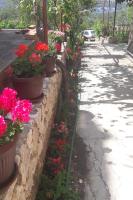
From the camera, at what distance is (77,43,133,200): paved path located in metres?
3.89

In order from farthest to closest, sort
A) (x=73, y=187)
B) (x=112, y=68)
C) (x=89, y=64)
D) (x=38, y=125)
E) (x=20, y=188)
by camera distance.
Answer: (x=89, y=64), (x=112, y=68), (x=73, y=187), (x=38, y=125), (x=20, y=188)

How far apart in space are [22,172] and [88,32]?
3263cm

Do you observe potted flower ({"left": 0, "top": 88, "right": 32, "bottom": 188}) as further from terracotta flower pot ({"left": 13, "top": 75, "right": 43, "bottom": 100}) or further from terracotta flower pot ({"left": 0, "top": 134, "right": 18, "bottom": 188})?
terracotta flower pot ({"left": 13, "top": 75, "right": 43, "bottom": 100})

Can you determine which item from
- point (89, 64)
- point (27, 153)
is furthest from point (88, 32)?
point (27, 153)

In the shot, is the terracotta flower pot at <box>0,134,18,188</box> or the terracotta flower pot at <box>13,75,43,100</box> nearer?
the terracotta flower pot at <box>0,134,18,188</box>

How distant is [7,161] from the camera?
6.63 feet

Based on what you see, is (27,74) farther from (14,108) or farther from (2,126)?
(2,126)

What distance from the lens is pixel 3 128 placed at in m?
1.79

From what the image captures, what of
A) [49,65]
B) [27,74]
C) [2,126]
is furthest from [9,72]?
[2,126]

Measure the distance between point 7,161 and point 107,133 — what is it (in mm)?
3559

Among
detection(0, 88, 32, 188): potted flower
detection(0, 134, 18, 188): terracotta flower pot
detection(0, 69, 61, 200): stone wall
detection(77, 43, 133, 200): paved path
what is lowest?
detection(77, 43, 133, 200): paved path

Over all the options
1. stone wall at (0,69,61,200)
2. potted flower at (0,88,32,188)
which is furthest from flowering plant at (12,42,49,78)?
potted flower at (0,88,32,188)

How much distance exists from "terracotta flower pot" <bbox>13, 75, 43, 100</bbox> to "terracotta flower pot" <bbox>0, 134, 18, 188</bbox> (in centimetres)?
127

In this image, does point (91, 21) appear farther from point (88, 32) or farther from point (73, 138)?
point (73, 138)
